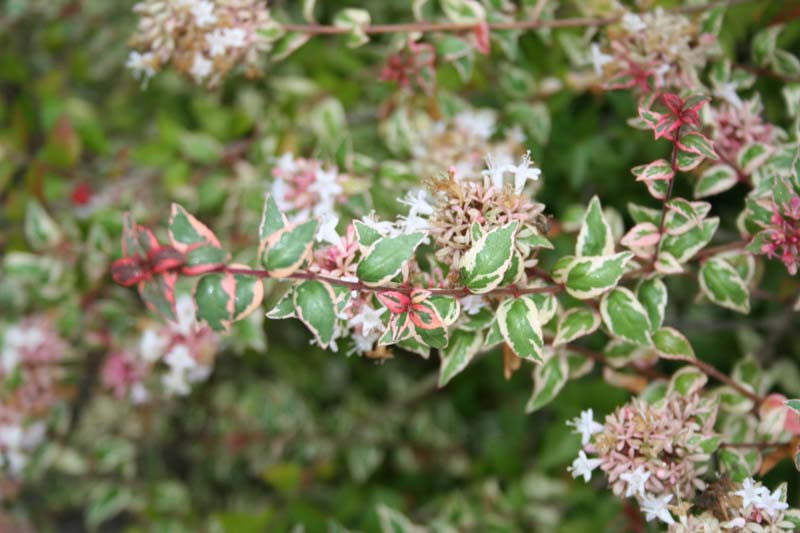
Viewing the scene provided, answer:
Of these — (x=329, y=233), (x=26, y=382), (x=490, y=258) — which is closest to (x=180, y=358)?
(x=26, y=382)

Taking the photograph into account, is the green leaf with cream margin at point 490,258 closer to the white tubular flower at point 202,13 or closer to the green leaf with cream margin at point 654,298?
the green leaf with cream margin at point 654,298

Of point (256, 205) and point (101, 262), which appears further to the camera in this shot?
point (101, 262)

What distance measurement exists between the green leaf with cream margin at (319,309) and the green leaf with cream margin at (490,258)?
7.3 inches

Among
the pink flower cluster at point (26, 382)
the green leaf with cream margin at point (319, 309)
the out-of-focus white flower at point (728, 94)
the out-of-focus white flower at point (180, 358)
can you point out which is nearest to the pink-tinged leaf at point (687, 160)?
the out-of-focus white flower at point (728, 94)

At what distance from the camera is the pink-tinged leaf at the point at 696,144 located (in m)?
1.03

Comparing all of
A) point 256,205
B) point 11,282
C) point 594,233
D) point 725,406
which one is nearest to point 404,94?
point 256,205

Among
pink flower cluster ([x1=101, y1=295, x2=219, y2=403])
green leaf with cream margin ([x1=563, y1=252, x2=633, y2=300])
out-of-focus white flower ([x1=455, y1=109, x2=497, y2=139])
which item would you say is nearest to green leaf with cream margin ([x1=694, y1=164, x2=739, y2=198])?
green leaf with cream margin ([x1=563, y1=252, x2=633, y2=300])

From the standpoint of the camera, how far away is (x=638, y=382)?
1346mm

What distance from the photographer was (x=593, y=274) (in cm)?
106

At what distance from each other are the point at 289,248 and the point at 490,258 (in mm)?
261

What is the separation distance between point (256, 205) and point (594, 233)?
805mm

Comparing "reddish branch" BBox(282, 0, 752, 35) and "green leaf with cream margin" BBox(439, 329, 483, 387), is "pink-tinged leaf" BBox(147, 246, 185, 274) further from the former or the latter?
"reddish branch" BBox(282, 0, 752, 35)

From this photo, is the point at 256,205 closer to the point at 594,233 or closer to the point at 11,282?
the point at 594,233

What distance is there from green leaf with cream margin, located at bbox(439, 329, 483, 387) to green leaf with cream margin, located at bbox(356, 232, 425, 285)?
0.86 feet
